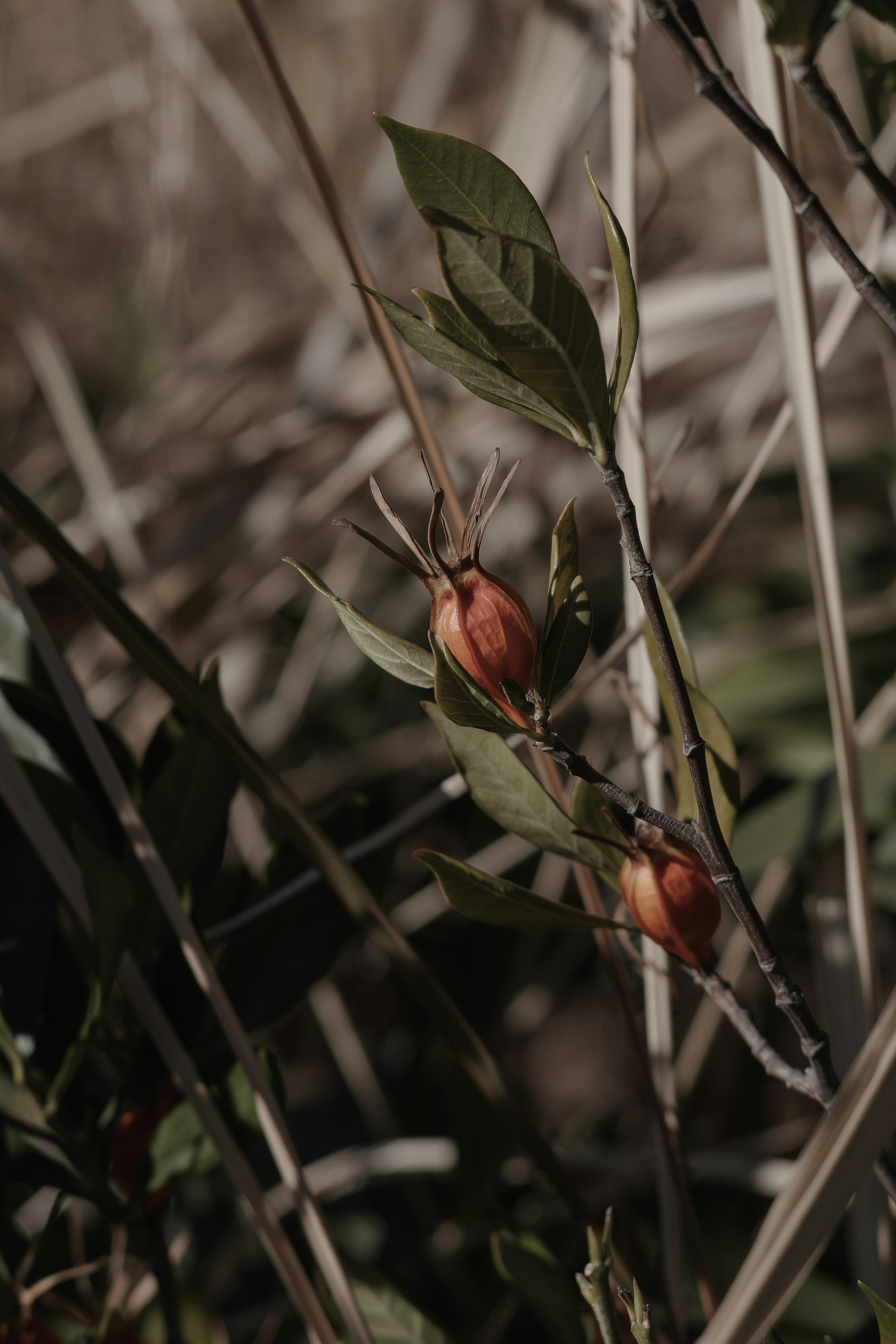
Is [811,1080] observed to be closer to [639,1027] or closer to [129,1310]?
[639,1027]

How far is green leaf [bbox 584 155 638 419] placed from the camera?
12 centimetres

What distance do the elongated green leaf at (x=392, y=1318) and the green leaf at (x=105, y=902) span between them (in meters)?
0.10

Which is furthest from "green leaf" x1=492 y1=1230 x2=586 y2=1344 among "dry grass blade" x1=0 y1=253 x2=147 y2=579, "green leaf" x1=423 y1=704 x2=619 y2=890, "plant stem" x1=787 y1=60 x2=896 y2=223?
"dry grass blade" x1=0 y1=253 x2=147 y2=579

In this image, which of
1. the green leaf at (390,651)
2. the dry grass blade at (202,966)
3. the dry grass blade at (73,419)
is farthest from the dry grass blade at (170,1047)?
the dry grass blade at (73,419)

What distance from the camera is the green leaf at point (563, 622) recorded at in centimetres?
14

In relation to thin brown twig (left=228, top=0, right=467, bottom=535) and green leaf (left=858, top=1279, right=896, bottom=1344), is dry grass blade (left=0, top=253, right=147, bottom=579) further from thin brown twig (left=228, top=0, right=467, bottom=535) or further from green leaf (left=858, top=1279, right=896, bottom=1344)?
green leaf (left=858, top=1279, right=896, bottom=1344)

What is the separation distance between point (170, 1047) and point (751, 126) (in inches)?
7.9

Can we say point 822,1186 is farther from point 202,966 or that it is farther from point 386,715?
point 386,715

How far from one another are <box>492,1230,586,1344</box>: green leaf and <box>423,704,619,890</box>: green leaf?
0.10 metres

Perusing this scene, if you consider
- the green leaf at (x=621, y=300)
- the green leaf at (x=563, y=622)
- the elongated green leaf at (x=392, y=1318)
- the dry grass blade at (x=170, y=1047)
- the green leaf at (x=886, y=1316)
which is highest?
the green leaf at (x=621, y=300)

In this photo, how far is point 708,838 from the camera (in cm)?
14

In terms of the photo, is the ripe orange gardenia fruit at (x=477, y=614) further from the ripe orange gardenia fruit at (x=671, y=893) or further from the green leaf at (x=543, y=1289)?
the green leaf at (x=543, y=1289)

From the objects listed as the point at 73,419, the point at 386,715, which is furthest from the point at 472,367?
the point at 386,715

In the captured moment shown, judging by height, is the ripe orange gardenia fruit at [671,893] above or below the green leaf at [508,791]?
below
